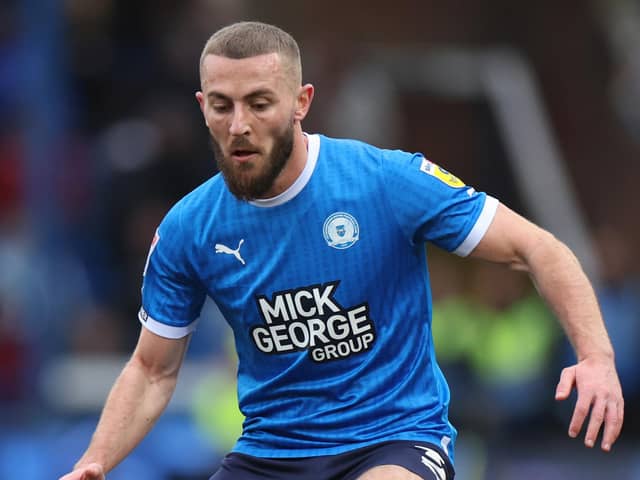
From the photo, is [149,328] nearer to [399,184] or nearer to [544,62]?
[399,184]

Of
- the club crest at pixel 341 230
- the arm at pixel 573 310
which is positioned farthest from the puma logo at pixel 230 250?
the arm at pixel 573 310

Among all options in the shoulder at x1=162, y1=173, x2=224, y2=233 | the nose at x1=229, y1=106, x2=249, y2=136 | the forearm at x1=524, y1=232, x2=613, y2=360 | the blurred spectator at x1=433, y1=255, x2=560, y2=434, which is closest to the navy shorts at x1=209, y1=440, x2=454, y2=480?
the forearm at x1=524, y1=232, x2=613, y2=360

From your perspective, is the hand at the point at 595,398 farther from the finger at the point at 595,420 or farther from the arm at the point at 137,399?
the arm at the point at 137,399

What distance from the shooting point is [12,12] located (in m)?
13.3

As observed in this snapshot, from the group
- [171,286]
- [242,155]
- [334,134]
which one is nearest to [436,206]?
[242,155]

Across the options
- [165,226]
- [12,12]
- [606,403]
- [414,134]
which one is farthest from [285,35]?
[414,134]

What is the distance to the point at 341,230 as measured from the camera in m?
5.41

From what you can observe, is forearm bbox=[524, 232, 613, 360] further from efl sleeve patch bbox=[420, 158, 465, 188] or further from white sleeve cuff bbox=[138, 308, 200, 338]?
white sleeve cuff bbox=[138, 308, 200, 338]

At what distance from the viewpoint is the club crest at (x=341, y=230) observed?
539 cm

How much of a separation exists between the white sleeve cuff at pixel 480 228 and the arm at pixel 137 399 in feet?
3.84

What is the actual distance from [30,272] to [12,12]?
9.28ft

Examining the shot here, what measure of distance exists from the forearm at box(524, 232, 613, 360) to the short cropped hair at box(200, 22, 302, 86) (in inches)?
43.2

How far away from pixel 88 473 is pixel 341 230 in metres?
1.27

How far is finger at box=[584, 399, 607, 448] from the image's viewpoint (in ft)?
15.6
